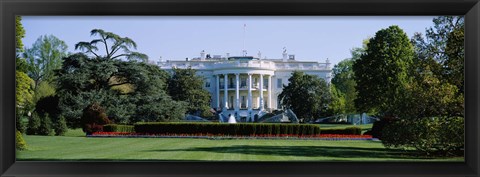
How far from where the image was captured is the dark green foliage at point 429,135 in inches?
312

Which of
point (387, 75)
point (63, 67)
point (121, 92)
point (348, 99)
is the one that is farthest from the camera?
point (387, 75)

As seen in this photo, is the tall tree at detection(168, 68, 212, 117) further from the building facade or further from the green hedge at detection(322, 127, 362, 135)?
the green hedge at detection(322, 127, 362, 135)

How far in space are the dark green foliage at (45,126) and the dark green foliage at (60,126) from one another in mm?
259

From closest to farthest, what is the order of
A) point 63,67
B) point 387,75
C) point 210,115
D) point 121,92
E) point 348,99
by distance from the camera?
point 63,67 < point 121,92 < point 210,115 < point 348,99 < point 387,75

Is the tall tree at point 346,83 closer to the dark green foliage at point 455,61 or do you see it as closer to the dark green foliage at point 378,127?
the dark green foliage at point 378,127

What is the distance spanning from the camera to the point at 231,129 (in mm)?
13125

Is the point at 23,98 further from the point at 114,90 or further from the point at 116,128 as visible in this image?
the point at 116,128
